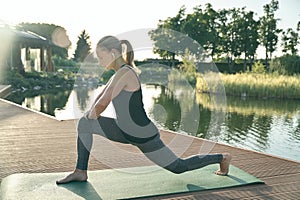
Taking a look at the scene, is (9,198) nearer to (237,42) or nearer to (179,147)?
(179,147)

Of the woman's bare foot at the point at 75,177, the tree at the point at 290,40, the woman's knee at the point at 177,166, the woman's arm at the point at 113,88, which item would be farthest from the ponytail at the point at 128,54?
the tree at the point at 290,40

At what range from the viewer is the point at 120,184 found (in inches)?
112

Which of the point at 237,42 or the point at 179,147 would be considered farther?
the point at 237,42

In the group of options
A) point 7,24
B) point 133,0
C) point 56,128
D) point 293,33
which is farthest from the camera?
point 293,33

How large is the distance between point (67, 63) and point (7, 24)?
12675mm

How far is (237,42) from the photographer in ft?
105

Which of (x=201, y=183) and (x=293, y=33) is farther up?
(x=293, y=33)

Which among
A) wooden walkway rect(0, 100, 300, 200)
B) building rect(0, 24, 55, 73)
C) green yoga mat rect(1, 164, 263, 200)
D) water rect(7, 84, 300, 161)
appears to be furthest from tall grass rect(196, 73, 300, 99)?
green yoga mat rect(1, 164, 263, 200)

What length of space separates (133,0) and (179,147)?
3648mm

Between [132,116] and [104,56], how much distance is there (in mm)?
411

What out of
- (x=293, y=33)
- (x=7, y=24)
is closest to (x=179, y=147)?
(x=7, y=24)

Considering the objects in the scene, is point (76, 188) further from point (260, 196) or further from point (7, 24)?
point (7, 24)

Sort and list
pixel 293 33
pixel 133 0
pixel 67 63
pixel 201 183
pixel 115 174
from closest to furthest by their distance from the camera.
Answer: pixel 201 183, pixel 115 174, pixel 133 0, pixel 293 33, pixel 67 63

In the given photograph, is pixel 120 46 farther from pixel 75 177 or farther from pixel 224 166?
pixel 224 166
